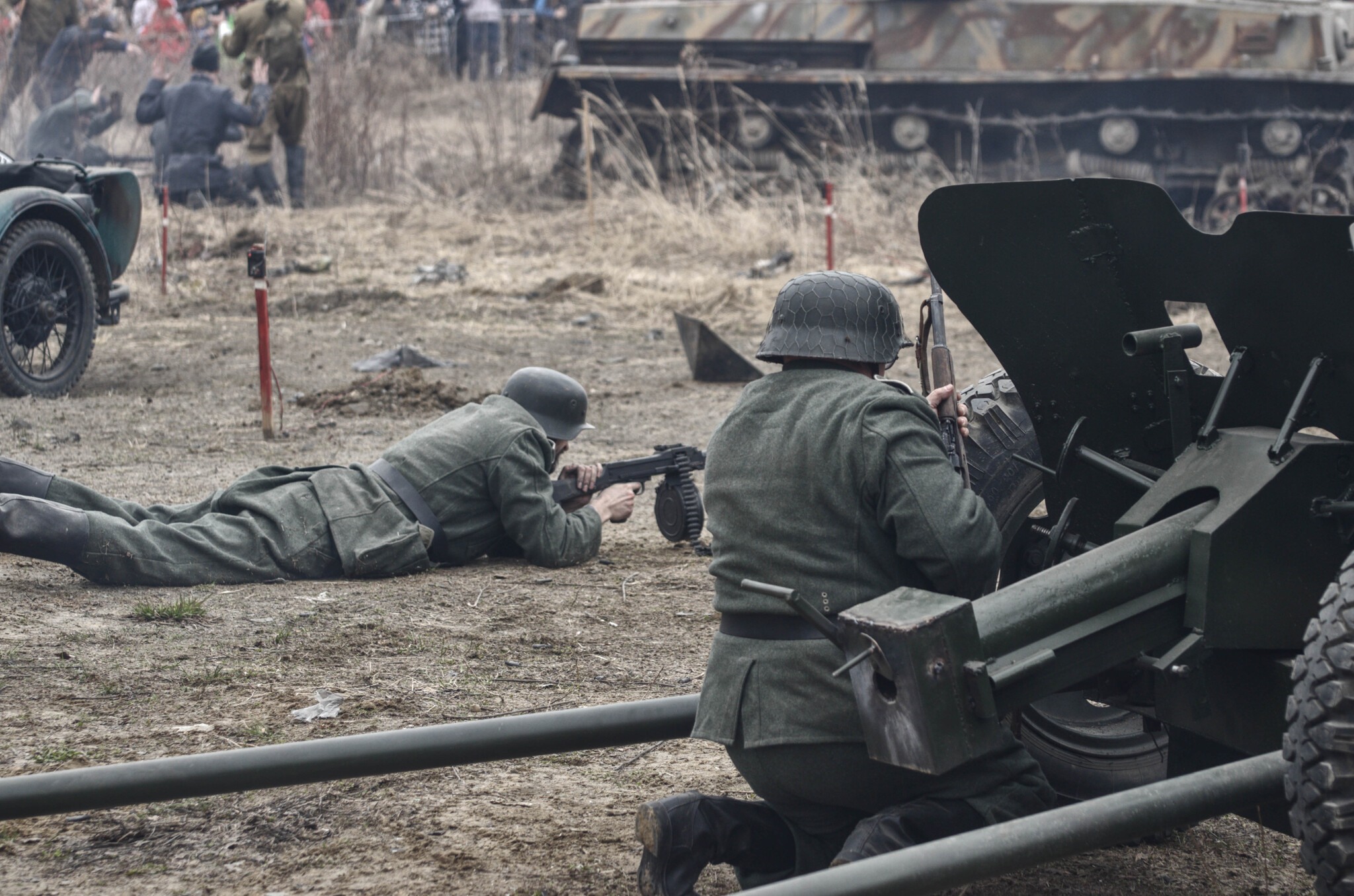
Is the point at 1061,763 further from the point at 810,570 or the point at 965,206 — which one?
the point at 965,206

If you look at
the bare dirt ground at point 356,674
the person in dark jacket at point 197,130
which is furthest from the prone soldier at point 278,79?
the bare dirt ground at point 356,674

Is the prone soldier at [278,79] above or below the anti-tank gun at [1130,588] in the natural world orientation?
above

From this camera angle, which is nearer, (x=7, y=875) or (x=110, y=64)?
(x=7, y=875)

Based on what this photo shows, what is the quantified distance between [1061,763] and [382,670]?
185 cm

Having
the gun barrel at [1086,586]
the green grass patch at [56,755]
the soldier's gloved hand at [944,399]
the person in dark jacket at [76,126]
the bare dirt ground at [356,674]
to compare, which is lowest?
the bare dirt ground at [356,674]

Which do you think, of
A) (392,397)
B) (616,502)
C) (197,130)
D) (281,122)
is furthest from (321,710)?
(281,122)

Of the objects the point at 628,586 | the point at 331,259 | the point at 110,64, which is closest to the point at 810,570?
the point at 628,586

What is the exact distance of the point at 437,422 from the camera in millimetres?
5195

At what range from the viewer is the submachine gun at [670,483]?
5.50 metres

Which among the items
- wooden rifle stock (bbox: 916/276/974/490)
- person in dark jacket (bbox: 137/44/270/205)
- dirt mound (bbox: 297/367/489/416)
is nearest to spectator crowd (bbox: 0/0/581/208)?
person in dark jacket (bbox: 137/44/270/205)

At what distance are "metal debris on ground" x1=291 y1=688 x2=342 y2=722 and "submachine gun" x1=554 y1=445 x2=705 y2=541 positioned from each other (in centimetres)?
169

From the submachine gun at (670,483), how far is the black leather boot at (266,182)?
11534mm

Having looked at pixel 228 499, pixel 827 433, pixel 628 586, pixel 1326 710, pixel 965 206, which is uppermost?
pixel 965 206

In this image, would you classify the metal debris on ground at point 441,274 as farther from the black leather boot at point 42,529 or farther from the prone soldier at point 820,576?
the prone soldier at point 820,576
